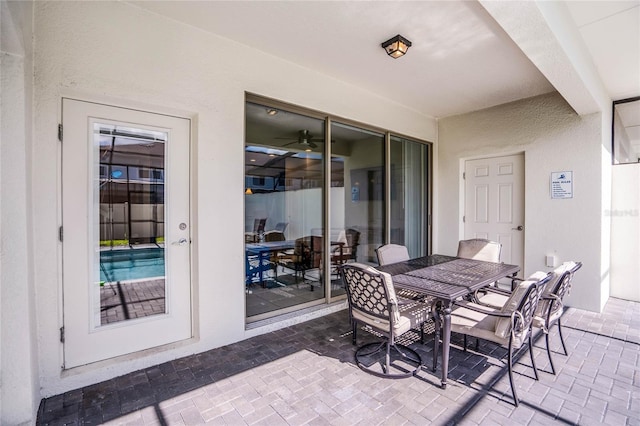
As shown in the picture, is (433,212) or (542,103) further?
(433,212)

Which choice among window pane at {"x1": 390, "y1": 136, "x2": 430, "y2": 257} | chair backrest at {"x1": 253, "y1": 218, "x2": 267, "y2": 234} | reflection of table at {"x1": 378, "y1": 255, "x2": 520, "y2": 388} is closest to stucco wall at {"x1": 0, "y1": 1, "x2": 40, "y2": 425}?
chair backrest at {"x1": 253, "y1": 218, "x2": 267, "y2": 234}

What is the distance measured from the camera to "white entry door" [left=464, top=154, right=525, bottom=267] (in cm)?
475

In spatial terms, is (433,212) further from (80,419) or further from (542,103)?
(80,419)

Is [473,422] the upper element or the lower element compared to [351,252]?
lower

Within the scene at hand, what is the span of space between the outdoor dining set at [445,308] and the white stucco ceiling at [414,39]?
191 cm

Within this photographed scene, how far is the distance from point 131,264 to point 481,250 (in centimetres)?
366

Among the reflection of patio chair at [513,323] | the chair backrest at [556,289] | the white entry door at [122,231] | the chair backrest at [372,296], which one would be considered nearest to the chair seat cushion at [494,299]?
the chair backrest at [556,289]

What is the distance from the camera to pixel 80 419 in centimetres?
195

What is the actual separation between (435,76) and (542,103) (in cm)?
181

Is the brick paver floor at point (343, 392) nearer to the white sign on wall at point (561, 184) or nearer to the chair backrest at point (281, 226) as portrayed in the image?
the chair backrest at point (281, 226)

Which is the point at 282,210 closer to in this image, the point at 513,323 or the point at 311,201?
the point at 311,201

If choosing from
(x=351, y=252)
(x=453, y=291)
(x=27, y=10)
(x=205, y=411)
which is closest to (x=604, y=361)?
(x=453, y=291)

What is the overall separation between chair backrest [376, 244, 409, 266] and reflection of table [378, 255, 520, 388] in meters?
0.13

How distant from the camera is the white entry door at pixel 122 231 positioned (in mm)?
2344
